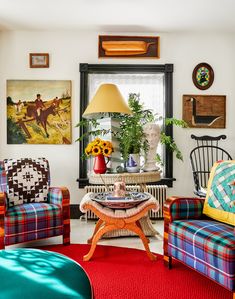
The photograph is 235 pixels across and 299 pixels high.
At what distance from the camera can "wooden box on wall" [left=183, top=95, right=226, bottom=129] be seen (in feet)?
16.0

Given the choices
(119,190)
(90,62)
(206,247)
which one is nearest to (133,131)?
(119,190)

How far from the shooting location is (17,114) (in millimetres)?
4805

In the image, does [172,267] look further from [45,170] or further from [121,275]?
[45,170]

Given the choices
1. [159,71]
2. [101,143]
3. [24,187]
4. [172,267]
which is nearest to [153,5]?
[159,71]

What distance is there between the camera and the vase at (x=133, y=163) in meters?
3.80

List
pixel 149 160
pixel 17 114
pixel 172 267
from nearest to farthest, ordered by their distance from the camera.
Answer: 1. pixel 172 267
2. pixel 149 160
3. pixel 17 114

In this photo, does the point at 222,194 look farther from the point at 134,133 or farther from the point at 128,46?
the point at 128,46

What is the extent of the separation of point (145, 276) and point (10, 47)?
3.68 meters

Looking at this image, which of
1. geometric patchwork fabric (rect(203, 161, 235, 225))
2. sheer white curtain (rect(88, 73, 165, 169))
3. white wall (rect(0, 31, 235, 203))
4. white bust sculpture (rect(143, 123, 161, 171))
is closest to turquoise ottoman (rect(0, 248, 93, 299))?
geometric patchwork fabric (rect(203, 161, 235, 225))

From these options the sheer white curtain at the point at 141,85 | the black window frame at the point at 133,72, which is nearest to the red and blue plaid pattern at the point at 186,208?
the black window frame at the point at 133,72

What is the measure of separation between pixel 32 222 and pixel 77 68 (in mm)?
2465

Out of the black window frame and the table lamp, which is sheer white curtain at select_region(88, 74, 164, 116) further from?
the table lamp

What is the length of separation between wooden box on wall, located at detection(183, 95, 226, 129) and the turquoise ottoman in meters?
3.44

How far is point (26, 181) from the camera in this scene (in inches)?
142
